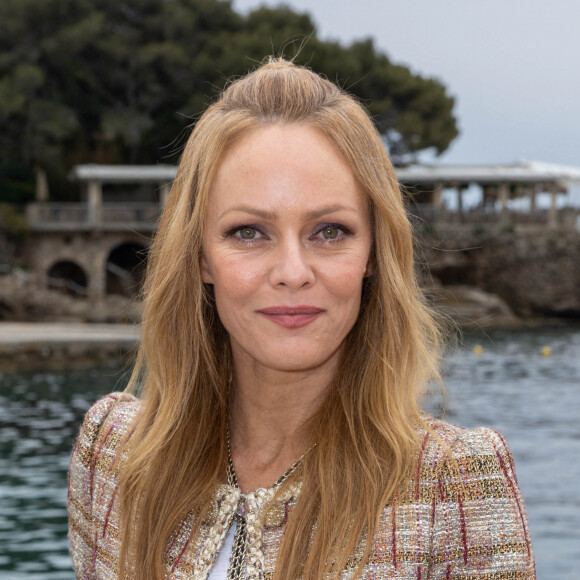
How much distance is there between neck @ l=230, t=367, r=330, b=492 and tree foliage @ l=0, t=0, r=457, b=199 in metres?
33.0

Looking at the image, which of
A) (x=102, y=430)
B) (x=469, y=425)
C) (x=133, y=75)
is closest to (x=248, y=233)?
(x=102, y=430)

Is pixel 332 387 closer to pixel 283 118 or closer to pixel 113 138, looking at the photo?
pixel 283 118

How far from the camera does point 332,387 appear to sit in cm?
176

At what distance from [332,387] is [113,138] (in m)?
35.7

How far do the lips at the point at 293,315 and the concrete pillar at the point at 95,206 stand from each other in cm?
3096

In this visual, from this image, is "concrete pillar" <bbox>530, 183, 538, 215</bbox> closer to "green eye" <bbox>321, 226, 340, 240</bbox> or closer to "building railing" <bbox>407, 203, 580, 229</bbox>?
"building railing" <bbox>407, 203, 580, 229</bbox>

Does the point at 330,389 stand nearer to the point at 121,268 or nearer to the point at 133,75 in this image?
the point at 121,268

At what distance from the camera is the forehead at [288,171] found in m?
1.63

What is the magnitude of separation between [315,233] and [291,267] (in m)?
0.08

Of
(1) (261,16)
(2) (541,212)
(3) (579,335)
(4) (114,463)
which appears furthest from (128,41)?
(4) (114,463)

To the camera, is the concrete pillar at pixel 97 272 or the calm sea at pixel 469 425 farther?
the concrete pillar at pixel 97 272

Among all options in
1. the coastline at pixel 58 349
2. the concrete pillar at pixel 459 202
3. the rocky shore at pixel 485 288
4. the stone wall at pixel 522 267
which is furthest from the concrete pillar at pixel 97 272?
the concrete pillar at pixel 459 202

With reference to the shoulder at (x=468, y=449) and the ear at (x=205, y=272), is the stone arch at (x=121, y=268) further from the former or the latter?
the shoulder at (x=468, y=449)

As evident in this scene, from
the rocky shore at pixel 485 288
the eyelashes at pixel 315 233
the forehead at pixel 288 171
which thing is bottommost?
the rocky shore at pixel 485 288
